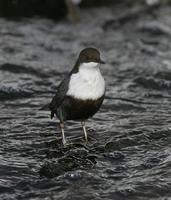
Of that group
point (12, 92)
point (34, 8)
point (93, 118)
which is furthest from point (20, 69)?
point (34, 8)

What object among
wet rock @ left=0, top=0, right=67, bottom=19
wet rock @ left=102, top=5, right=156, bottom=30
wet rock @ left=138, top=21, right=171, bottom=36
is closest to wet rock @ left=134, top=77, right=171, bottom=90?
wet rock @ left=138, top=21, right=171, bottom=36

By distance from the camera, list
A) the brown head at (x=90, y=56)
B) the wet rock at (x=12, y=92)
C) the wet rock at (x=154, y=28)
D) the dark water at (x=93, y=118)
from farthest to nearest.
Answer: the wet rock at (x=154, y=28)
the wet rock at (x=12, y=92)
the brown head at (x=90, y=56)
the dark water at (x=93, y=118)

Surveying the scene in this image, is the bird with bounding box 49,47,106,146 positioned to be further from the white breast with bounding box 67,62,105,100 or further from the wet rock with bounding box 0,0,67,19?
the wet rock with bounding box 0,0,67,19

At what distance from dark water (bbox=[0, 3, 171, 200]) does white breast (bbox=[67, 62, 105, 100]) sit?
0.48 m

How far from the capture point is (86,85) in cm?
613

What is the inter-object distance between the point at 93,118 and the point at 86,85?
45.9 inches

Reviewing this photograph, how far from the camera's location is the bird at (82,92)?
6.12 meters

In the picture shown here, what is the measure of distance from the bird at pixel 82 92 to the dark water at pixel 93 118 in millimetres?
306

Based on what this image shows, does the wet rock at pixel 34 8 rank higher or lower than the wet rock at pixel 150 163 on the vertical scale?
higher

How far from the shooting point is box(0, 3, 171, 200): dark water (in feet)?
16.9

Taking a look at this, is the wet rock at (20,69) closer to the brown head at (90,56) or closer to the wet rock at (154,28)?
the brown head at (90,56)

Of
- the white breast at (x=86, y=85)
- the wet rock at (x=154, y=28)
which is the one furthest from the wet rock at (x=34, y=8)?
the white breast at (x=86, y=85)

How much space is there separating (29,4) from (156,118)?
21.3ft

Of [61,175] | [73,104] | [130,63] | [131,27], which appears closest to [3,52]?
[130,63]
